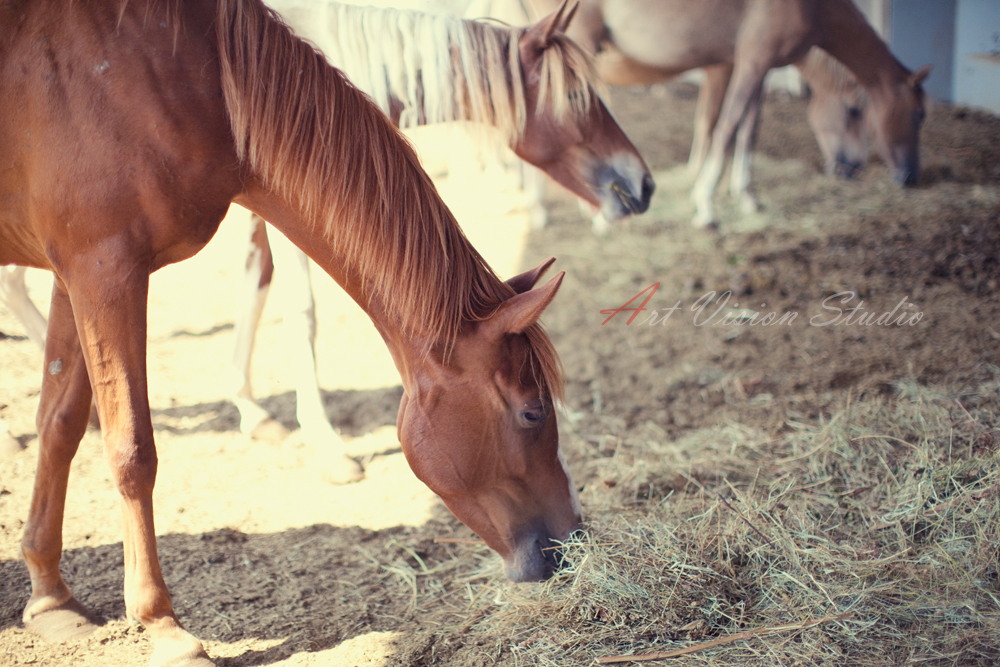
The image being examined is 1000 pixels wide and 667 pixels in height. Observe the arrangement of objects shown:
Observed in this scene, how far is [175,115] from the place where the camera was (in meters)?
1.71

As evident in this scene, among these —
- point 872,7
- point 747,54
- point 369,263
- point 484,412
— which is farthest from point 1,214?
point 872,7

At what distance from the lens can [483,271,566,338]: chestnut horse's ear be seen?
1.69 meters

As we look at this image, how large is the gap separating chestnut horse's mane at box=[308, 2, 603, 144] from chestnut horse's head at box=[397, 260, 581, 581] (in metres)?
1.59

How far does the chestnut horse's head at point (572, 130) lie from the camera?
10.5 feet

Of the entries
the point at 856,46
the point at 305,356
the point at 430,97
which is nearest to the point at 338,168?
the point at 430,97

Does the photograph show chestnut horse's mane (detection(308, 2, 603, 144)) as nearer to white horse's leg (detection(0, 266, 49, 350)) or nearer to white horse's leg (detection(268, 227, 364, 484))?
white horse's leg (detection(268, 227, 364, 484))

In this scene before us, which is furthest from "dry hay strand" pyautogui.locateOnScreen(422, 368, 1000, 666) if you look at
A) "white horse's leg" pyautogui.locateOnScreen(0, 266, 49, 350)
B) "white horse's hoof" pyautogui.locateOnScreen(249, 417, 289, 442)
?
"white horse's leg" pyautogui.locateOnScreen(0, 266, 49, 350)

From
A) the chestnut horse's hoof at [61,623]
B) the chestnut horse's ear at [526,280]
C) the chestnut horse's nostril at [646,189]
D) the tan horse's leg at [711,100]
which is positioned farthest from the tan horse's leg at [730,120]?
the chestnut horse's hoof at [61,623]

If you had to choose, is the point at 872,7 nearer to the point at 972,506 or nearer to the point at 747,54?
the point at 747,54

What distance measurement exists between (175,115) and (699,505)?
6.68ft

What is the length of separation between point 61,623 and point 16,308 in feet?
5.83

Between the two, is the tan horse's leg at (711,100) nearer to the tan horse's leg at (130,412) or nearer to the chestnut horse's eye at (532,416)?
the chestnut horse's eye at (532,416)

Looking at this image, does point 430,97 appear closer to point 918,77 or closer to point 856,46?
point 856,46

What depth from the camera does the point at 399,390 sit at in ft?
12.6
